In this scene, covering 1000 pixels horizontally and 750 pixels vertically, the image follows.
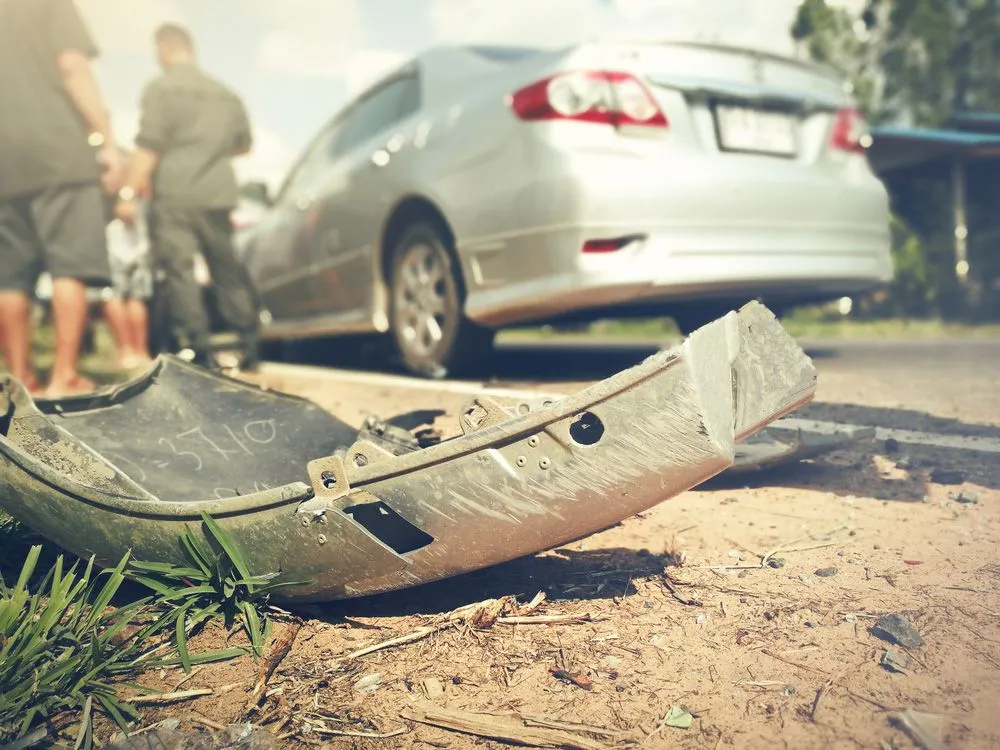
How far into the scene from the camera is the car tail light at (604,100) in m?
3.46

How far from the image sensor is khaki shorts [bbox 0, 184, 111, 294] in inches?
168

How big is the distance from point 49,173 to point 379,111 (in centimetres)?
197

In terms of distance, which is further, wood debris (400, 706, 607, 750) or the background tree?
the background tree

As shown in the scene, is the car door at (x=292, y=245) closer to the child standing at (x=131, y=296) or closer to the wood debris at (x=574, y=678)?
the child standing at (x=131, y=296)

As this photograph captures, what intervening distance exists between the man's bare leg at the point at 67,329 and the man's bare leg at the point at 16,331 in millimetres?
155

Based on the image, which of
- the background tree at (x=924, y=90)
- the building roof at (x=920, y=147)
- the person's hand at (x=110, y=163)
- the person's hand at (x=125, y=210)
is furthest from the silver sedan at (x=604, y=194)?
the building roof at (x=920, y=147)

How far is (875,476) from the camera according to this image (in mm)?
2541

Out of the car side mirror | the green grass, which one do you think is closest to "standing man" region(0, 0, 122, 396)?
the car side mirror

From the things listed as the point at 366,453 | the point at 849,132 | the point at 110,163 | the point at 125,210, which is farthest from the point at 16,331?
the point at 849,132

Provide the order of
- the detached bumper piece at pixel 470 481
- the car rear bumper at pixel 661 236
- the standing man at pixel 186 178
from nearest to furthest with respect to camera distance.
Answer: the detached bumper piece at pixel 470 481 → the car rear bumper at pixel 661 236 → the standing man at pixel 186 178

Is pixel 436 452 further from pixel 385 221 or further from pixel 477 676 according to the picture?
pixel 385 221

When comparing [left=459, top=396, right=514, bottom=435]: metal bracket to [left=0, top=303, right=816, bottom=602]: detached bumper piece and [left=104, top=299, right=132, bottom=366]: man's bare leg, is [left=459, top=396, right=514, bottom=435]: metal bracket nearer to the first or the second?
[left=0, top=303, right=816, bottom=602]: detached bumper piece

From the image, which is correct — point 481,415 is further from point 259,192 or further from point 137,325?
point 259,192

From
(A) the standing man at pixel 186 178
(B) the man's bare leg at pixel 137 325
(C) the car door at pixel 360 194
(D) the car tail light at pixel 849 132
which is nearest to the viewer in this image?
(D) the car tail light at pixel 849 132
